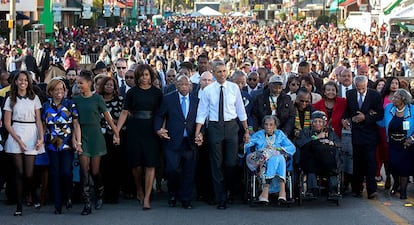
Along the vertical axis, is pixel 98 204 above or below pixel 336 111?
below

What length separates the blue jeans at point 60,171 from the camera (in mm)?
11070

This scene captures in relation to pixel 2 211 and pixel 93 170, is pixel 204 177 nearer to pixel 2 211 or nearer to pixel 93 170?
pixel 93 170

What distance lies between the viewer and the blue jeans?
11.1 metres

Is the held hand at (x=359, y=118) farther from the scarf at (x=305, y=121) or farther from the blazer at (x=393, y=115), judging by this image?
the scarf at (x=305, y=121)

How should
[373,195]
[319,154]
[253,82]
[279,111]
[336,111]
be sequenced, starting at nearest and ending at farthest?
[319,154] → [279,111] → [373,195] → [336,111] → [253,82]

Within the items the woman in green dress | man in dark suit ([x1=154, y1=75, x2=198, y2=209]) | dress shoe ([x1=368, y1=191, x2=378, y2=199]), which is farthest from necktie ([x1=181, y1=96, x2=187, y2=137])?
dress shoe ([x1=368, y1=191, x2=378, y2=199])

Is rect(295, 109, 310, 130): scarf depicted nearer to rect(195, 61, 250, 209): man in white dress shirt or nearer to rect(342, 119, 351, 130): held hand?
rect(342, 119, 351, 130): held hand

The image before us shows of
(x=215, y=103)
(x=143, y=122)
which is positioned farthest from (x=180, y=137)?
(x=215, y=103)

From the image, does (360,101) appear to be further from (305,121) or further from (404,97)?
(305,121)

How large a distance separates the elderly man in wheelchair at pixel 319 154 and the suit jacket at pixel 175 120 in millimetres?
1502

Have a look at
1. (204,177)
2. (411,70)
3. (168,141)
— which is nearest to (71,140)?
(168,141)

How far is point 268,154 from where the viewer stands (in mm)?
11508

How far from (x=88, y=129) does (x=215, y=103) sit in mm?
1731

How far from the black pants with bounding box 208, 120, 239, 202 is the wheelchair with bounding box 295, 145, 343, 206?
931 mm
